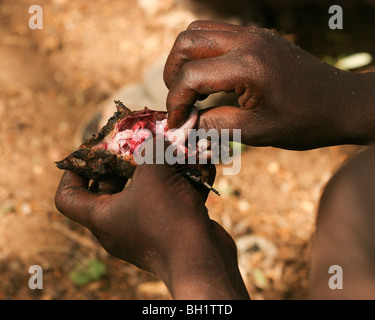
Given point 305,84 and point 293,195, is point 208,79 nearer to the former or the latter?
point 305,84

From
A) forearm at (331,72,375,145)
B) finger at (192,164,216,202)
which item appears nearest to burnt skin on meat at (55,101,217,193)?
finger at (192,164,216,202)

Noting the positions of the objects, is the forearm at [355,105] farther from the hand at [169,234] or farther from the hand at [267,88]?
the hand at [169,234]

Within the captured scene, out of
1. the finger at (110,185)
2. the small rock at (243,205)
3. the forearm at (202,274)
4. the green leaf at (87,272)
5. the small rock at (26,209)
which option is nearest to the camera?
the forearm at (202,274)

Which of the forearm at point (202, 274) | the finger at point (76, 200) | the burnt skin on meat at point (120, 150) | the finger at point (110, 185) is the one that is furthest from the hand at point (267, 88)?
the forearm at point (202, 274)

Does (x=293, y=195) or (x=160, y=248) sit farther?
(x=293, y=195)

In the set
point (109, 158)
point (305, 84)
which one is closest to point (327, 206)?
point (305, 84)

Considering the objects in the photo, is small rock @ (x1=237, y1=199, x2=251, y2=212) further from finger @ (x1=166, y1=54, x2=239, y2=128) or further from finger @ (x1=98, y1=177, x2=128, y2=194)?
finger @ (x1=166, y1=54, x2=239, y2=128)

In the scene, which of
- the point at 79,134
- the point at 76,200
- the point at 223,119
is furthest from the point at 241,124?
the point at 79,134
